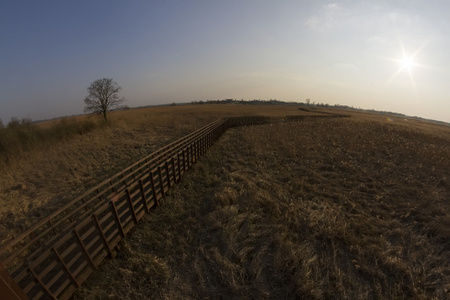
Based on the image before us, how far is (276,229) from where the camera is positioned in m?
5.78

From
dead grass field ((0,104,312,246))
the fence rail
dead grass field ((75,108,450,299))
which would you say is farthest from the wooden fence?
dead grass field ((0,104,312,246))

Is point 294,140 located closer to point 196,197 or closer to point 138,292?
point 196,197

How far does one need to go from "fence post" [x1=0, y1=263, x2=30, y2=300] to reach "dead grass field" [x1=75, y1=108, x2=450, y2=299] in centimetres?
142

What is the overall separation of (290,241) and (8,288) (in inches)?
216

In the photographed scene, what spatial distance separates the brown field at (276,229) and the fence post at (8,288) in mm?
1435

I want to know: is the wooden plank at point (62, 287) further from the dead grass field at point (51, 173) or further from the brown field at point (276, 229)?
the dead grass field at point (51, 173)

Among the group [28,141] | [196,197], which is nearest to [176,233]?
[196,197]

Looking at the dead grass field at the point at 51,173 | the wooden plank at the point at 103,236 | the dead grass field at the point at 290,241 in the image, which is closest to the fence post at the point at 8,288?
the dead grass field at the point at 290,241

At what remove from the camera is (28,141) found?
16.0 metres

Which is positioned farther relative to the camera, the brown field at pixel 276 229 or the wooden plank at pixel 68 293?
the brown field at pixel 276 229

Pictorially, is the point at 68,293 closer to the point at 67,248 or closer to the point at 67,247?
the point at 67,248

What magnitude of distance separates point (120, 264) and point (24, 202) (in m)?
7.19

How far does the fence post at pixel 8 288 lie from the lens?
2.69 m

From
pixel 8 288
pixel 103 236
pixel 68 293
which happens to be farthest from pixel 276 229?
pixel 8 288
